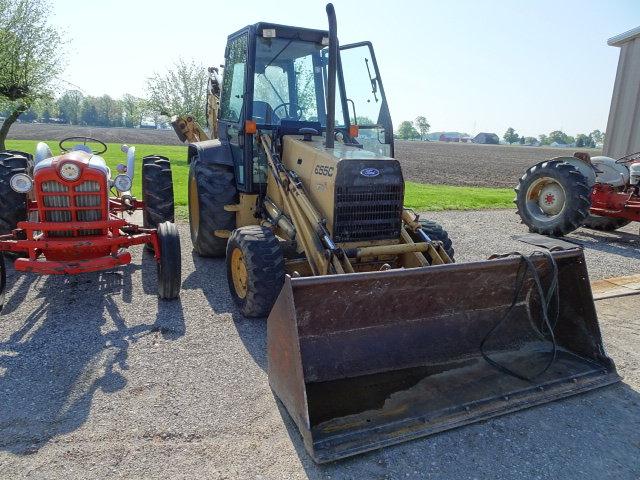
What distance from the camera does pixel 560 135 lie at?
454ft

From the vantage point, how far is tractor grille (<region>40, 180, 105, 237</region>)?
4.72 meters

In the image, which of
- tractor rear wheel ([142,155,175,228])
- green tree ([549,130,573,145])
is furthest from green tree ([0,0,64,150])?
green tree ([549,130,573,145])

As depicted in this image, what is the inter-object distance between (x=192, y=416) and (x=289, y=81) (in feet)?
13.1

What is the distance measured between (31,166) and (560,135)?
15217 cm

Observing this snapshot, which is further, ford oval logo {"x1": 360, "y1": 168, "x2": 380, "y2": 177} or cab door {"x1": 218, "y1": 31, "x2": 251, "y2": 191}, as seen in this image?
cab door {"x1": 218, "y1": 31, "x2": 251, "y2": 191}

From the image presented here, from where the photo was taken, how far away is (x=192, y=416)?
3145mm

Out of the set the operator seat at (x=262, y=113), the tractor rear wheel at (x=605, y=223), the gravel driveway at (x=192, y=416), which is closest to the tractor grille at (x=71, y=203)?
the gravel driveway at (x=192, y=416)

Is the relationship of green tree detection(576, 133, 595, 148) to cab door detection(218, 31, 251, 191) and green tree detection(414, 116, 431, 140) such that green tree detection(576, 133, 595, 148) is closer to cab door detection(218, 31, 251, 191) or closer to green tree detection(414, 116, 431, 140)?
green tree detection(414, 116, 431, 140)

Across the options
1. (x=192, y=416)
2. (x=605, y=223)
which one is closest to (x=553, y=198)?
(x=605, y=223)

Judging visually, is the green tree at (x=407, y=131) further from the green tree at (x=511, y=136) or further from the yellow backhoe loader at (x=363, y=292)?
the yellow backhoe loader at (x=363, y=292)

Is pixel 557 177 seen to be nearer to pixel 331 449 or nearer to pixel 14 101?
pixel 331 449

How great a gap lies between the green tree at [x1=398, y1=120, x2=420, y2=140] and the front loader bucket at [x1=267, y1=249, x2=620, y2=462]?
4916 inches

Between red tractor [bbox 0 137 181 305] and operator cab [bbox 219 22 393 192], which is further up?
operator cab [bbox 219 22 393 192]

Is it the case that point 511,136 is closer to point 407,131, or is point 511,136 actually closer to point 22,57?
point 407,131
